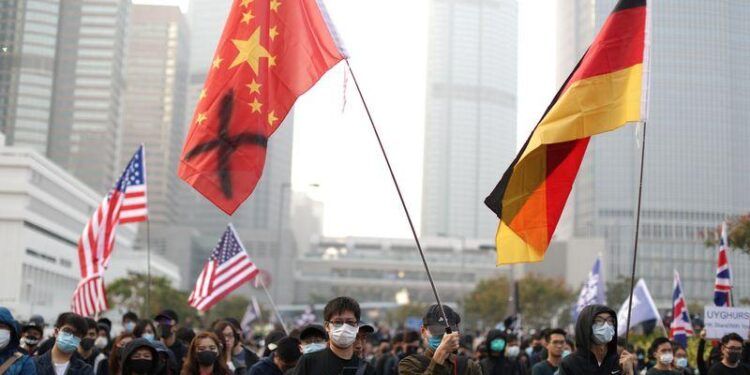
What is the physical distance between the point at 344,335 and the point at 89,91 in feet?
310

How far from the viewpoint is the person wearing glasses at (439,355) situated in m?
5.91

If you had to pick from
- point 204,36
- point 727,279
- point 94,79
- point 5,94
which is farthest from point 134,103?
point 727,279

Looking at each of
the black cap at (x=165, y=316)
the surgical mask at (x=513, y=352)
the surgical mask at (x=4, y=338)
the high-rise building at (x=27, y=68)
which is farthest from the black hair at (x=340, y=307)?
the high-rise building at (x=27, y=68)

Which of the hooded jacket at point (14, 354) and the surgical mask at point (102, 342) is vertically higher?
the hooded jacket at point (14, 354)

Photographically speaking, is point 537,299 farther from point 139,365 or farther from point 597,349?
point 139,365

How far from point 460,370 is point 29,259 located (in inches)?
2832

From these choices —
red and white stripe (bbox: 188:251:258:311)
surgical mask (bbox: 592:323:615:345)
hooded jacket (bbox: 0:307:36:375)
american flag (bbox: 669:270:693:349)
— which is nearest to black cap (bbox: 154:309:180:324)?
hooded jacket (bbox: 0:307:36:375)

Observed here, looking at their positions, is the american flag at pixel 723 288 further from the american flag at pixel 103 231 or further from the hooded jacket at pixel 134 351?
the hooded jacket at pixel 134 351

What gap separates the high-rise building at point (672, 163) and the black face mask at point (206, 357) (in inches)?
2456

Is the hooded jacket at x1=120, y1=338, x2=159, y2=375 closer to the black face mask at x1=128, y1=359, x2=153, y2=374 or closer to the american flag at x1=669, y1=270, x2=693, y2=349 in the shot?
the black face mask at x1=128, y1=359, x2=153, y2=374

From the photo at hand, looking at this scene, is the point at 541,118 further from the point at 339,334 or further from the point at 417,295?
the point at 417,295

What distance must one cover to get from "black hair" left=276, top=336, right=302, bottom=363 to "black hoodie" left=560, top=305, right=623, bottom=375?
253 cm

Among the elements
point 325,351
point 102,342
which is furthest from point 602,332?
point 102,342

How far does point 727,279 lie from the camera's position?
16.1m
